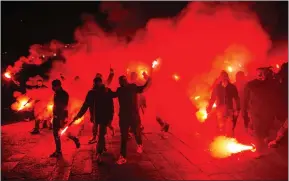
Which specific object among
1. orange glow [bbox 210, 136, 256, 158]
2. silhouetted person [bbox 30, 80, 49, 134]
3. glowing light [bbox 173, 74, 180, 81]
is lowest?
orange glow [bbox 210, 136, 256, 158]

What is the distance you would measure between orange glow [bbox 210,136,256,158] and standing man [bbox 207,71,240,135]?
1.81 ft

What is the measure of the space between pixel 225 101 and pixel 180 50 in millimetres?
8711

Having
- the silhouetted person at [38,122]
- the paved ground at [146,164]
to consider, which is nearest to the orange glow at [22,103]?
the silhouetted person at [38,122]

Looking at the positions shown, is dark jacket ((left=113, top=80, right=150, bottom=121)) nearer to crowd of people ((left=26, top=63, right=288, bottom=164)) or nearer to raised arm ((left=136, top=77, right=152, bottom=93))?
crowd of people ((left=26, top=63, right=288, bottom=164))

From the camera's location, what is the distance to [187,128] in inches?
443

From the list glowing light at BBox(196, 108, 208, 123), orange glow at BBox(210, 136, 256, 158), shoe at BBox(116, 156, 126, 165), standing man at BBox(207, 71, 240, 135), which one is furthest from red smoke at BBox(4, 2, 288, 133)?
shoe at BBox(116, 156, 126, 165)

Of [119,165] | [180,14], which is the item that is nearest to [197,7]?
[180,14]

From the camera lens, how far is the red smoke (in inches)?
568

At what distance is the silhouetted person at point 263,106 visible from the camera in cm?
735

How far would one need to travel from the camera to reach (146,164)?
7289mm

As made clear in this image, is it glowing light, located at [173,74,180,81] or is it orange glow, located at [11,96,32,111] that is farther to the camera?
glowing light, located at [173,74,180,81]

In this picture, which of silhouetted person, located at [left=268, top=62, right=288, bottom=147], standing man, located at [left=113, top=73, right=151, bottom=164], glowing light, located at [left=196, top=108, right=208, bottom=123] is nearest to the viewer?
silhouetted person, located at [left=268, top=62, right=288, bottom=147]

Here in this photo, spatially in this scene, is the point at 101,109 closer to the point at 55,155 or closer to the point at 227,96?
the point at 55,155

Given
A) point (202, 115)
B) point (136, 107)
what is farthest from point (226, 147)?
point (202, 115)
